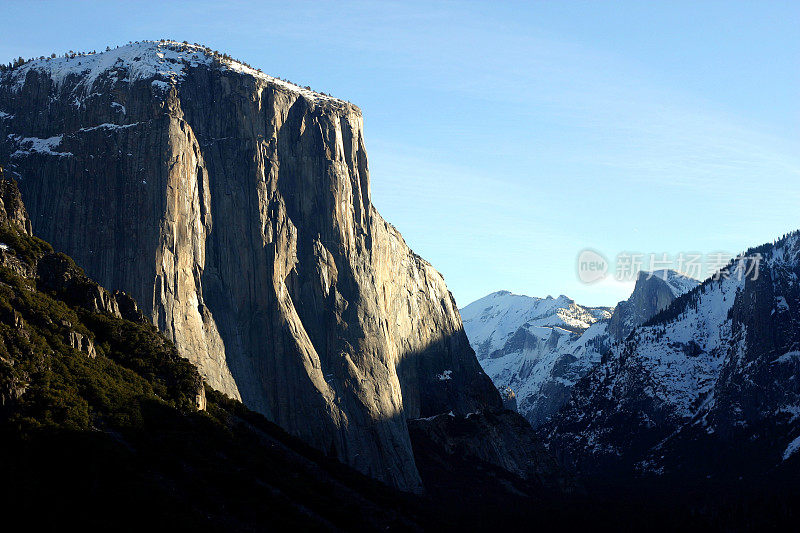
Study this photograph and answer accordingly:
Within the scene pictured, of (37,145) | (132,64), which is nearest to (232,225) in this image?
(132,64)

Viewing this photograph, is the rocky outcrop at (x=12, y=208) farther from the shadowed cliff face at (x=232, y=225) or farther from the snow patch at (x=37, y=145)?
the snow patch at (x=37, y=145)

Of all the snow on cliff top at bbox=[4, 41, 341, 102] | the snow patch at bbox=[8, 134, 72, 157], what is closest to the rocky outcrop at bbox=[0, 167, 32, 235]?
the snow patch at bbox=[8, 134, 72, 157]

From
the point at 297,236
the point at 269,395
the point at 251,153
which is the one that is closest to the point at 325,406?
the point at 269,395

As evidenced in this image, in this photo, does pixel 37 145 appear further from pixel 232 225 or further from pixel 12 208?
pixel 12 208

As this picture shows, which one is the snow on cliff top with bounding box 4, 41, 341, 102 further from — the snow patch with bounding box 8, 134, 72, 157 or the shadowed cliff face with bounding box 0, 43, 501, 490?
the snow patch with bounding box 8, 134, 72, 157

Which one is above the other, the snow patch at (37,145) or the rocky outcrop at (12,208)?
the snow patch at (37,145)

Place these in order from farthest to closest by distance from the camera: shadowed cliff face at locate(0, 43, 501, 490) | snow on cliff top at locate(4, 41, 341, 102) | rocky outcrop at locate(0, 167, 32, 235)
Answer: snow on cliff top at locate(4, 41, 341, 102) → shadowed cliff face at locate(0, 43, 501, 490) → rocky outcrop at locate(0, 167, 32, 235)

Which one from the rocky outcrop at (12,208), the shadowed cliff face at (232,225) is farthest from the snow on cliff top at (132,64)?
the rocky outcrop at (12,208)
